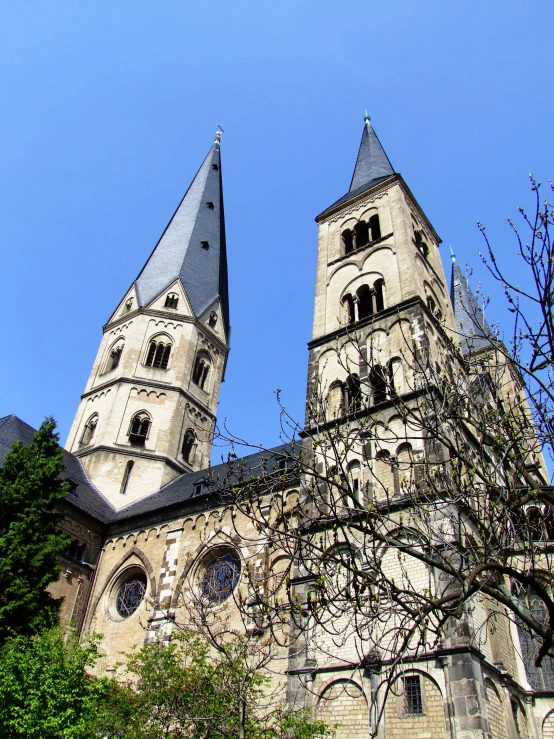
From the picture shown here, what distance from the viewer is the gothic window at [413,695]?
1039 cm

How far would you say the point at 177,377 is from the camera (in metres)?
27.1

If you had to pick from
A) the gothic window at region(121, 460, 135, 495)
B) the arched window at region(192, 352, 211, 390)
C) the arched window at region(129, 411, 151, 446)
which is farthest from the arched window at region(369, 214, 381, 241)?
the gothic window at region(121, 460, 135, 495)

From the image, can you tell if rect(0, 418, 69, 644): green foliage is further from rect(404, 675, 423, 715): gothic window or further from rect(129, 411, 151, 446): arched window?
rect(129, 411, 151, 446): arched window

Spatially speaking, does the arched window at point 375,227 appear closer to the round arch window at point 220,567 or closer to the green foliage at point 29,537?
the round arch window at point 220,567

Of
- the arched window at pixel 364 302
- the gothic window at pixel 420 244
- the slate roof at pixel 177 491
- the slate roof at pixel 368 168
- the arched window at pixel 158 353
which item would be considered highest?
the slate roof at pixel 368 168

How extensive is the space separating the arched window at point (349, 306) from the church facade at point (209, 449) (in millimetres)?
50

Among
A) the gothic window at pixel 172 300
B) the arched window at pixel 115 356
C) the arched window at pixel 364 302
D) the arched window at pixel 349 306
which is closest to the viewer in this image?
the arched window at pixel 364 302

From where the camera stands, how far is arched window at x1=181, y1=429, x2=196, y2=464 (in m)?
26.4

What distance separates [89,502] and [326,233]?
14.5 meters

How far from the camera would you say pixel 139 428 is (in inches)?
1004

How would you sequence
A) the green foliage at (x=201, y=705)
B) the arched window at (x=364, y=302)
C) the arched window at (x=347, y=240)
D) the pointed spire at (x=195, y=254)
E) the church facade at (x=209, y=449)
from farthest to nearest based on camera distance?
the pointed spire at (x=195, y=254)
the arched window at (x=347, y=240)
the arched window at (x=364, y=302)
the church facade at (x=209, y=449)
the green foliage at (x=201, y=705)

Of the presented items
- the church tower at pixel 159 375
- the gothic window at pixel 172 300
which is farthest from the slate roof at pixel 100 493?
the gothic window at pixel 172 300

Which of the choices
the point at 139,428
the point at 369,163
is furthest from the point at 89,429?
the point at 369,163

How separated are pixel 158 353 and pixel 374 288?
40.7 feet
